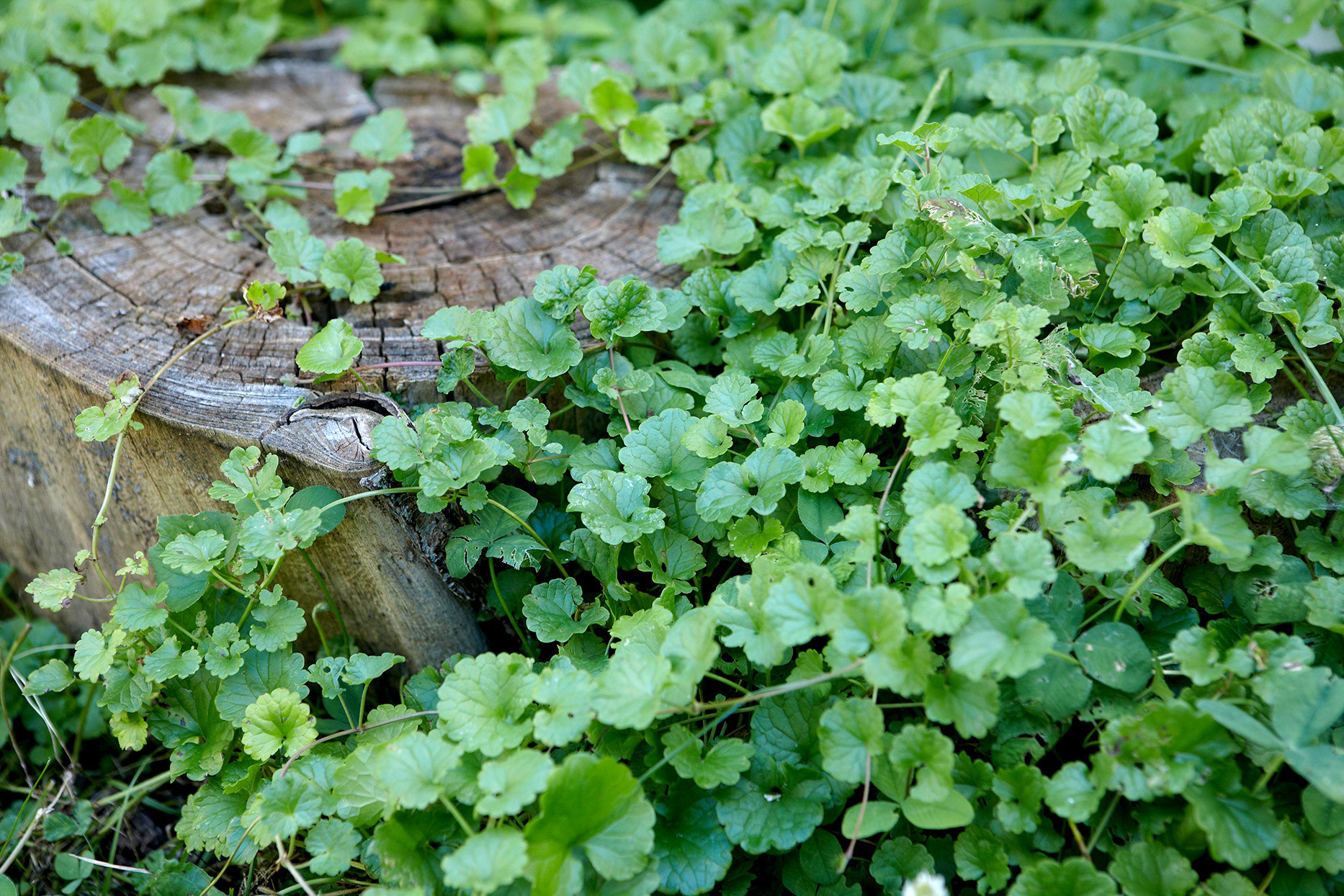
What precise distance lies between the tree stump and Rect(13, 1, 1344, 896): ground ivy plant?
10 centimetres

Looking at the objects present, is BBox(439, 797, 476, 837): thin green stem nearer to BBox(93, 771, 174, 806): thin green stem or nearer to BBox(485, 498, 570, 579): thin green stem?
BBox(485, 498, 570, 579): thin green stem

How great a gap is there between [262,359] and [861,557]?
4.46 feet

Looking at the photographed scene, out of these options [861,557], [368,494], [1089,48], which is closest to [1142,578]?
[861,557]

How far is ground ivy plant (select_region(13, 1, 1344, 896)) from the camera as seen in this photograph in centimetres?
133

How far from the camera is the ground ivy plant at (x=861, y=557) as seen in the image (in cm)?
133

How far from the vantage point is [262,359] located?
6.36 ft

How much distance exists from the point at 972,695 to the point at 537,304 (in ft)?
3.81

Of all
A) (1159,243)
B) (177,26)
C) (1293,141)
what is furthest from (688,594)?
(177,26)

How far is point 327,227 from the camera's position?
7.81 ft

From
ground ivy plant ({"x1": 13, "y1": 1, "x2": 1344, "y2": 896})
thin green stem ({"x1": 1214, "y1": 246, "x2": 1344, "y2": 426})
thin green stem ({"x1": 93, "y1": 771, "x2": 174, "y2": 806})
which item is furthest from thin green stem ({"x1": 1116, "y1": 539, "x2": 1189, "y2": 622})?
thin green stem ({"x1": 93, "y1": 771, "x2": 174, "y2": 806})

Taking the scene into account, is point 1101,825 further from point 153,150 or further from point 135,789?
point 153,150

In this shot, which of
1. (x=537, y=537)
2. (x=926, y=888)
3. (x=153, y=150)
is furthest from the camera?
(x=153, y=150)

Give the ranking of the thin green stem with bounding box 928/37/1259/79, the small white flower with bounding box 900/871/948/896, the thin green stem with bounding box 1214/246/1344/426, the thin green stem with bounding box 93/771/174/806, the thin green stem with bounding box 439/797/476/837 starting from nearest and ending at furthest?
the small white flower with bounding box 900/871/948/896, the thin green stem with bounding box 439/797/476/837, the thin green stem with bounding box 1214/246/1344/426, the thin green stem with bounding box 93/771/174/806, the thin green stem with bounding box 928/37/1259/79

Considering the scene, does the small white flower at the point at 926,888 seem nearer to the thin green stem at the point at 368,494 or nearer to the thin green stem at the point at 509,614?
the thin green stem at the point at 509,614
